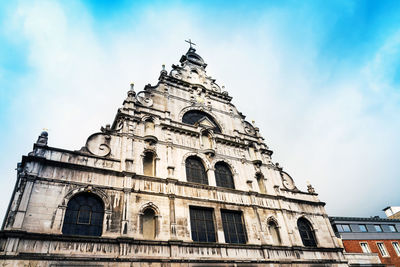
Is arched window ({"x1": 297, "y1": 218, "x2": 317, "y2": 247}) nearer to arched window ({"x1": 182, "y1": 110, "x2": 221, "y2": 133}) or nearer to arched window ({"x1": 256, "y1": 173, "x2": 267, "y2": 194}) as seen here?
arched window ({"x1": 256, "y1": 173, "x2": 267, "y2": 194})

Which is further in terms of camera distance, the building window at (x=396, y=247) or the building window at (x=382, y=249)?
the building window at (x=396, y=247)

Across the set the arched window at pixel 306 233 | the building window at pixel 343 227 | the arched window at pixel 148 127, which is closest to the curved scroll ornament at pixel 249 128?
the arched window at pixel 306 233

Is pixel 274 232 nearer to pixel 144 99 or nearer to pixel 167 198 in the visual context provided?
pixel 167 198

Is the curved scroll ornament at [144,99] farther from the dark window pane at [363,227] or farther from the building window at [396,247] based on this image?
the building window at [396,247]

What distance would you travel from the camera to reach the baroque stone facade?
12000mm

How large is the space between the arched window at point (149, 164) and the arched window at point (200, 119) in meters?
5.08

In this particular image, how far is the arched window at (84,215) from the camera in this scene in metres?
12.6

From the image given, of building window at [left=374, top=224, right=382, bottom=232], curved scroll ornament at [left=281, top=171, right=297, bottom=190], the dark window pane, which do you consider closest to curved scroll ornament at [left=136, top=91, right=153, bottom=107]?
curved scroll ornament at [left=281, top=171, right=297, bottom=190]

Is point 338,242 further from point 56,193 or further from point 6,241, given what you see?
point 6,241

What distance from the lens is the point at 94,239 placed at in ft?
39.9

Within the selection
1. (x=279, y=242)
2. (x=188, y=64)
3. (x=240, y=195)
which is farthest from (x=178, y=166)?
(x=188, y=64)

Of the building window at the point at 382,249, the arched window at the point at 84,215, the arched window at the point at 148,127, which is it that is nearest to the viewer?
the arched window at the point at 84,215

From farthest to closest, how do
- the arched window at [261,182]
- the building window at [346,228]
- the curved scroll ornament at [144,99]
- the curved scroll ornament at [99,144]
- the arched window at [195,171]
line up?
1. the building window at [346,228]
2. the arched window at [261,182]
3. the curved scroll ornament at [144,99]
4. the arched window at [195,171]
5. the curved scroll ornament at [99,144]

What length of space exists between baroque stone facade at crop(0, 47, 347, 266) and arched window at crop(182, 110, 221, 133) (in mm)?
112
